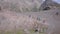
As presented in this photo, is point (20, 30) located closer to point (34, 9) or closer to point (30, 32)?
point (30, 32)

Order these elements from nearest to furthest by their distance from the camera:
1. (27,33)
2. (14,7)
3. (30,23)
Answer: (27,33)
(30,23)
(14,7)

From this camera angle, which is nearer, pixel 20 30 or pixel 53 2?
pixel 20 30

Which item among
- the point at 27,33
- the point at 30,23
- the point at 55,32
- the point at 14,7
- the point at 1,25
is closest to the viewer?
the point at 55,32

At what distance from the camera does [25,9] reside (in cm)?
1091

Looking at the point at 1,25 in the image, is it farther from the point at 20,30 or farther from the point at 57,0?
the point at 57,0

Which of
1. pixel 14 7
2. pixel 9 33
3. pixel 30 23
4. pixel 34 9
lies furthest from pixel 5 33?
pixel 34 9

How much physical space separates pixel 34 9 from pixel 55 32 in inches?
257

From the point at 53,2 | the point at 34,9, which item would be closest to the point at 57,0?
the point at 53,2

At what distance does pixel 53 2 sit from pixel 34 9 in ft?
4.20

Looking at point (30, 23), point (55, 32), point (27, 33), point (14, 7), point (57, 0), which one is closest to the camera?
point (55, 32)

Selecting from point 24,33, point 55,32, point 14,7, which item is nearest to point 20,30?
point 24,33

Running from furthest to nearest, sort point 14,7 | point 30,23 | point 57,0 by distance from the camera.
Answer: point 57,0
point 14,7
point 30,23

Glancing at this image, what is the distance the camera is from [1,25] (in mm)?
5586

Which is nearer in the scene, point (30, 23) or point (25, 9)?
point (30, 23)
